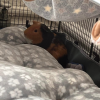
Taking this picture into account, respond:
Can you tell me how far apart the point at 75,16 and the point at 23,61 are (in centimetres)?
51

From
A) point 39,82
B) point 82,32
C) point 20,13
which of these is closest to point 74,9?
point 39,82

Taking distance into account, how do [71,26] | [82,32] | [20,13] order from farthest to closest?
[20,13] → [71,26] → [82,32]

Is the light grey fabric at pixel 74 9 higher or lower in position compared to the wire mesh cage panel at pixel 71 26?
higher

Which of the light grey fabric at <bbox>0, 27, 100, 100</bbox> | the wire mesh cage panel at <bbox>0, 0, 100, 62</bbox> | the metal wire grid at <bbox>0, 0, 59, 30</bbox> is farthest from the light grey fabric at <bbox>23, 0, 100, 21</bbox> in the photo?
the metal wire grid at <bbox>0, 0, 59, 30</bbox>

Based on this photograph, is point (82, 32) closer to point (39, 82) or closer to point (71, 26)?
point (71, 26)

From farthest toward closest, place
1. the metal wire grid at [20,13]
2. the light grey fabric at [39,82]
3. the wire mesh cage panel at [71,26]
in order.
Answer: the metal wire grid at [20,13] → the wire mesh cage panel at [71,26] → the light grey fabric at [39,82]

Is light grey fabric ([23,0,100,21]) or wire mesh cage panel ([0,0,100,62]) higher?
light grey fabric ([23,0,100,21])

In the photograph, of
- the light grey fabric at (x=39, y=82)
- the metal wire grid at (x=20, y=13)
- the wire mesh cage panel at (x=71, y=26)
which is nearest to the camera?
the light grey fabric at (x=39, y=82)

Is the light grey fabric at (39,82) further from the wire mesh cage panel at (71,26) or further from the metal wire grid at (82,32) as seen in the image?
the metal wire grid at (82,32)

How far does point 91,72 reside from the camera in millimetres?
1147

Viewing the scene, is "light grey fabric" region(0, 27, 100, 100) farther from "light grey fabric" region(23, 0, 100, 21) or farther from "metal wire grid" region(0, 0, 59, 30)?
"metal wire grid" region(0, 0, 59, 30)

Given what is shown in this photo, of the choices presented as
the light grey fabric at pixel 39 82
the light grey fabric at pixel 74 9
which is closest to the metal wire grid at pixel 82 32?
the light grey fabric at pixel 39 82

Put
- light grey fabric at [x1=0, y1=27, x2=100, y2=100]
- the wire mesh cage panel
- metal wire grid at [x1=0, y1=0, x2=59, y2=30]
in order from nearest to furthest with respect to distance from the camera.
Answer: light grey fabric at [x1=0, y1=27, x2=100, y2=100], the wire mesh cage panel, metal wire grid at [x1=0, y1=0, x2=59, y2=30]

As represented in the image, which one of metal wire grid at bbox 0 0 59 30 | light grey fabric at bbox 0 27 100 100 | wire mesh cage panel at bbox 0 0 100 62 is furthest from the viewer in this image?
metal wire grid at bbox 0 0 59 30
